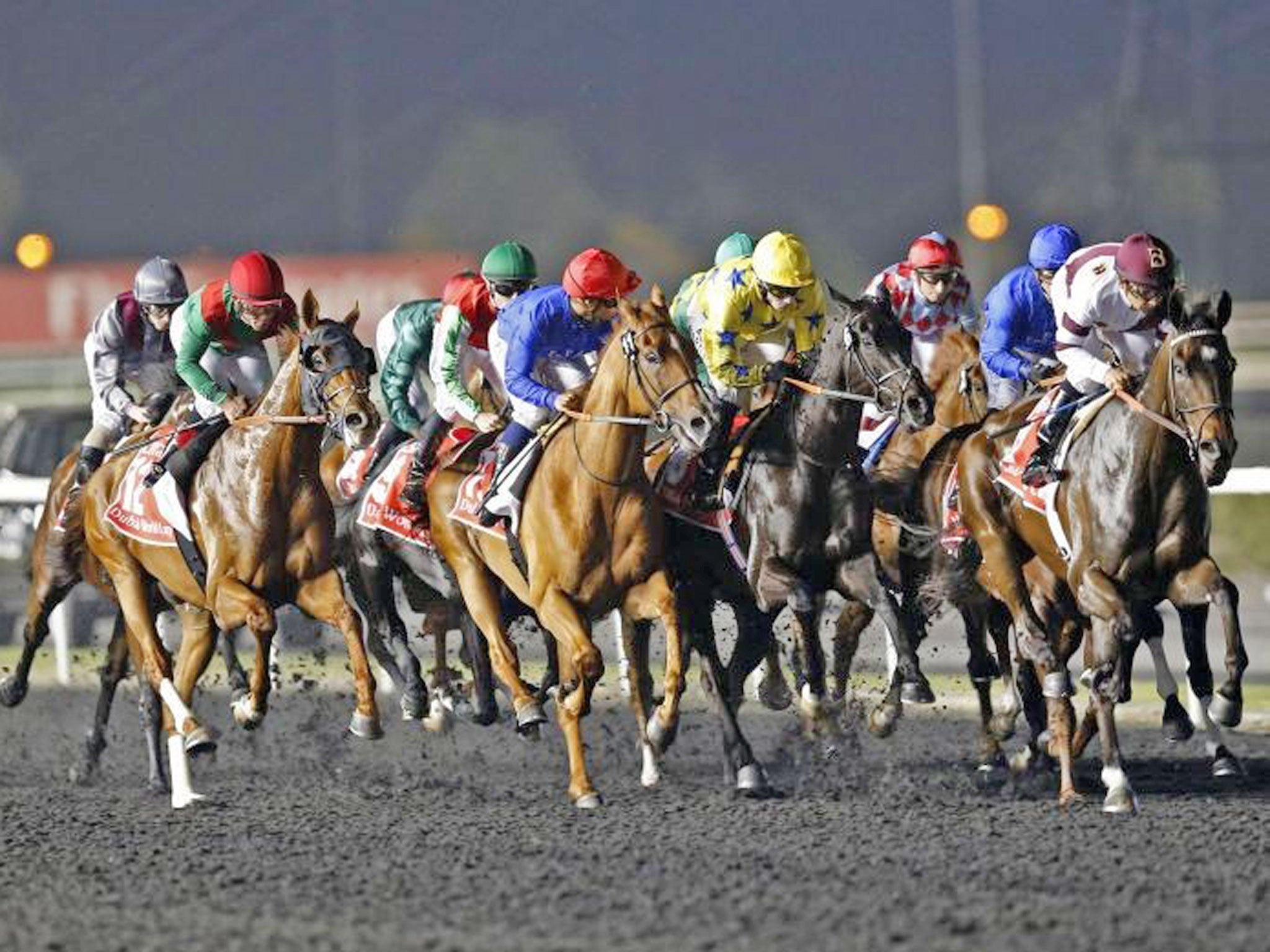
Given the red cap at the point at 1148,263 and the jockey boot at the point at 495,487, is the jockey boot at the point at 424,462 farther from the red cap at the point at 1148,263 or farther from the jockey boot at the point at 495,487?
the red cap at the point at 1148,263

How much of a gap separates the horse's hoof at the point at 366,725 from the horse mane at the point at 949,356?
2631 millimetres

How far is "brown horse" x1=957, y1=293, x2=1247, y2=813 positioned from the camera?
775 cm

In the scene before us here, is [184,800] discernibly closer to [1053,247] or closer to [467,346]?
[467,346]

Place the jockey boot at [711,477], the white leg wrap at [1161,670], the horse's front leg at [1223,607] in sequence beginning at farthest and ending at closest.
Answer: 1. the jockey boot at [711,477]
2. the white leg wrap at [1161,670]
3. the horse's front leg at [1223,607]

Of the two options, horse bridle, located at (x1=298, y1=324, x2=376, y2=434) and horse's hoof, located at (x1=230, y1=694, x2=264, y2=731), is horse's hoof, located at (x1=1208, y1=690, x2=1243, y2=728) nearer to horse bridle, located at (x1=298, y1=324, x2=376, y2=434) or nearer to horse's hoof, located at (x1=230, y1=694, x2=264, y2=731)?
horse bridle, located at (x1=298, y1=324, x2=376, y2=434)

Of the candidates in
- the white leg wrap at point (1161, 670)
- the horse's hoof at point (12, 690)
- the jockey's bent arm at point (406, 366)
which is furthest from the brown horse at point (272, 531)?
the white leg wrap at point (1161, 670)

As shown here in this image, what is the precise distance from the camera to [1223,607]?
791 cm

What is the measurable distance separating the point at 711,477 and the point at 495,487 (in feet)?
2.49

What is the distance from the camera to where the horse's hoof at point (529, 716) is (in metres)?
8.84

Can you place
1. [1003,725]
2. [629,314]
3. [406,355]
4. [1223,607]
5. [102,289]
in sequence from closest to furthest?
[1223,607] < [629,314] < [1003,725] < [406,355] < [102,289]

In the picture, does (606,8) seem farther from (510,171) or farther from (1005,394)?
(1005,394)

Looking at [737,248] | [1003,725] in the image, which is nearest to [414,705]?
[1003,725]

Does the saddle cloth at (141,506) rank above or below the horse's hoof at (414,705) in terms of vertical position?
above

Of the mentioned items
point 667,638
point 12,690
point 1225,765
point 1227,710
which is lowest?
point 1225,765
